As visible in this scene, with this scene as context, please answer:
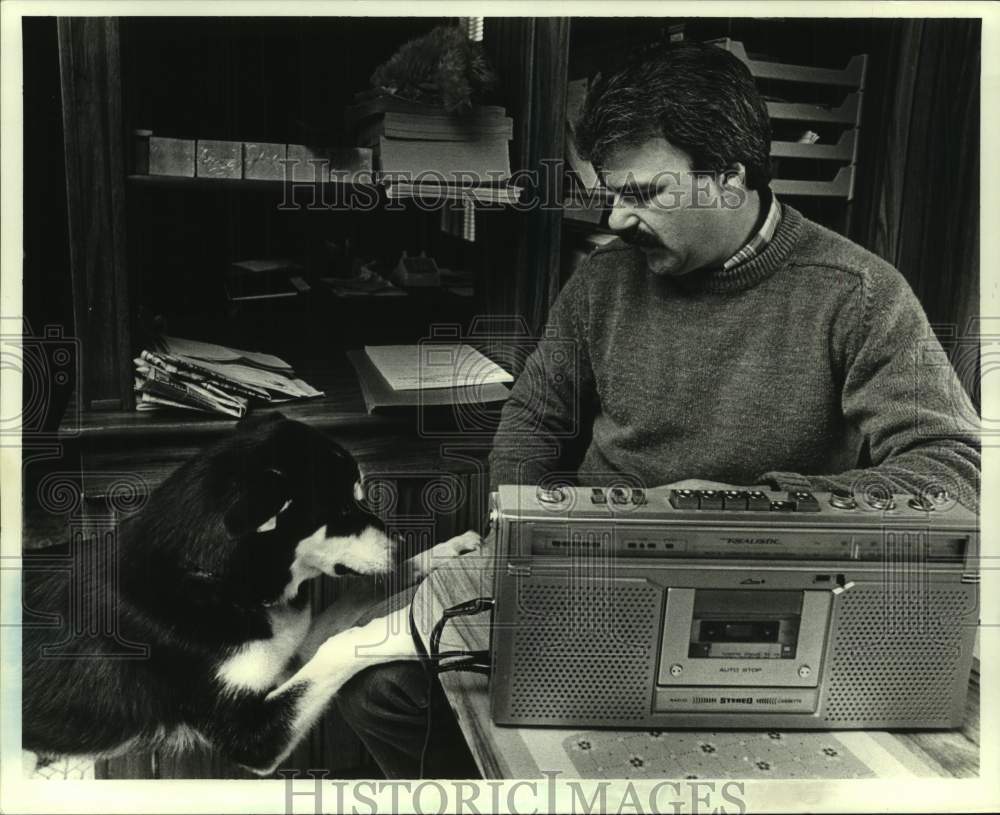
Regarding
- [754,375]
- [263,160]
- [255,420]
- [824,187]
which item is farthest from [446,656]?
[824,187]

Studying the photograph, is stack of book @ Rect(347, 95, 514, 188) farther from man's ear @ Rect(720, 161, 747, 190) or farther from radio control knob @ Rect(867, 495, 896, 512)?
radio control knob @ Rect(867, 495, 896, 512)

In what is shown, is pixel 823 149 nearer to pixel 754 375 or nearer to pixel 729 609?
pixel 754 375

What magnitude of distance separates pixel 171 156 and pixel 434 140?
1.00 feet

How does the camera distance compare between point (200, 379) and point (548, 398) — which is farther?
point (548, 398)

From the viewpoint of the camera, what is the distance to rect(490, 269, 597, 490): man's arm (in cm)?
121

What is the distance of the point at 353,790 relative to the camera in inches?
39.3

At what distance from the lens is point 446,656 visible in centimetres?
93

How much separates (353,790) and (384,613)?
0.19 metres

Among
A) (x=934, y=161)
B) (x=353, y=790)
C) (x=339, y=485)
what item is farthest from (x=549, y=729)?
(x=934, y=161)

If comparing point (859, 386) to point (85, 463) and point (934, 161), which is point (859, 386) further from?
point (85, 463)

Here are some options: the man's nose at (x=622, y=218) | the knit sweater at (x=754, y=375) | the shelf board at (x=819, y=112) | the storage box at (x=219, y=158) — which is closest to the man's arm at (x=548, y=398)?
the knit sweater at (x=754, y=375)

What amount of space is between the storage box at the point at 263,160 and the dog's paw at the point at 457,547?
481 mm

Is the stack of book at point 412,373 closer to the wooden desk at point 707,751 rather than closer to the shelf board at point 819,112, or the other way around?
the wooden desk at point 707,751

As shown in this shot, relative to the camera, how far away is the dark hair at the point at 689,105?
1065mm
